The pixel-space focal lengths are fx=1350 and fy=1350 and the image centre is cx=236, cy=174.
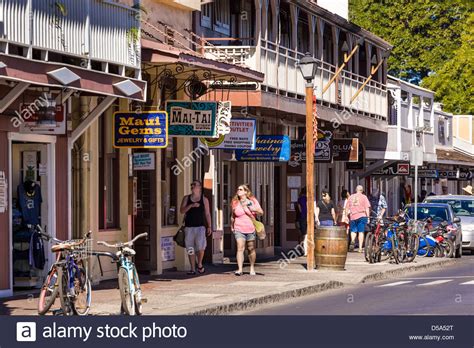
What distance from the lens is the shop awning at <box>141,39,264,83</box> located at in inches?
928

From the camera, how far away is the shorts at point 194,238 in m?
26.4

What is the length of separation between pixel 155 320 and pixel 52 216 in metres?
7.86

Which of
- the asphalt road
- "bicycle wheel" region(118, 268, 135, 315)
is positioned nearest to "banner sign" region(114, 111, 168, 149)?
the asphalt road

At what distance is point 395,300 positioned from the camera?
70.0 feet

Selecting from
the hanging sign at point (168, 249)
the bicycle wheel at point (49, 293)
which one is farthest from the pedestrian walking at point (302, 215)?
the bicycle wheel at point (49, 293)

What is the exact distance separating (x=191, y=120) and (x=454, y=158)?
39.5 meters

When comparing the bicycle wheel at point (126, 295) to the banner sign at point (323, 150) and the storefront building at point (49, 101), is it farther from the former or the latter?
the banner sign at point (323, 150)

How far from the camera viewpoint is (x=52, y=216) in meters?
22.6

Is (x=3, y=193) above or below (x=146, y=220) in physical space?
above

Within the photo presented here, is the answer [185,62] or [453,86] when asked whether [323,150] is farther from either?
[453,86]

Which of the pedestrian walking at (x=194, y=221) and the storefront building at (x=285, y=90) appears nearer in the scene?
the pedestrian walking at (x=194, y=221)

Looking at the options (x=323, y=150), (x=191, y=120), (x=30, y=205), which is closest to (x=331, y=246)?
(x=191, y=120)

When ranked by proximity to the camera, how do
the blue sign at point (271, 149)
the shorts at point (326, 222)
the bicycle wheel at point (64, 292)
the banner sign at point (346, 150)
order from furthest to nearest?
1. the banner sign at point (346, 150)
2. the shorts at point (326, 222)
3. the blue sign at point (271, 149)
4. the bicycle wheel at point (64, 292)

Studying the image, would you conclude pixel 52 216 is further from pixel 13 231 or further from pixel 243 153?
pixel 243 153
